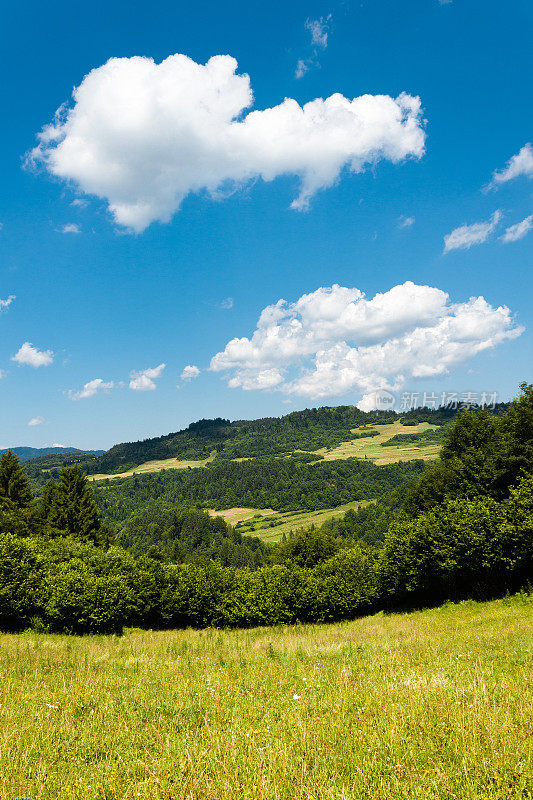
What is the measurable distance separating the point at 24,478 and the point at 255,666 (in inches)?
2472

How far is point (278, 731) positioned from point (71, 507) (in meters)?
63.8

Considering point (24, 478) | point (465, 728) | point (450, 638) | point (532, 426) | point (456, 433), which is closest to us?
point (465, 728)

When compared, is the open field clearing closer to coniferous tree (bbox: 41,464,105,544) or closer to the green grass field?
coniferous tree (bbox: 41,464,105,544)

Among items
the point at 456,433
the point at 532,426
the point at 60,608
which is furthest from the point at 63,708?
the point at 456,433

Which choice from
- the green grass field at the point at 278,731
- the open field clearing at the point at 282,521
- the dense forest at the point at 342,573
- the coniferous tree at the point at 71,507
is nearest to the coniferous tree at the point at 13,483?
the coniferous tree at the point at 71,507

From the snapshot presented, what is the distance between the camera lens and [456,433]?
48562 mm

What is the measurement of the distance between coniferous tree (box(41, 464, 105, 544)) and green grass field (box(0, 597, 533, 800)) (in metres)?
54.7

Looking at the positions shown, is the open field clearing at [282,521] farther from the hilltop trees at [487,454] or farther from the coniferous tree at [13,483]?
the hilltop trees at [487,454]

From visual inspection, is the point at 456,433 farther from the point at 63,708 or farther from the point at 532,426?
the point at 63,708

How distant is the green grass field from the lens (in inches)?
177

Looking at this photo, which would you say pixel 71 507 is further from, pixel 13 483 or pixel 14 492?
pixel 13 483

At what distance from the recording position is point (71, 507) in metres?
60.3

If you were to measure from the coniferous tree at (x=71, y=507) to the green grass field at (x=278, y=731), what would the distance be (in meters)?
54.7

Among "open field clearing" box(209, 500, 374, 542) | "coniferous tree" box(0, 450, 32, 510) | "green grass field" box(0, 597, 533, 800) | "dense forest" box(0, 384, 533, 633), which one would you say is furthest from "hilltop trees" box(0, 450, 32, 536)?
"open field clearing" box(209, 500, 374, 542)
